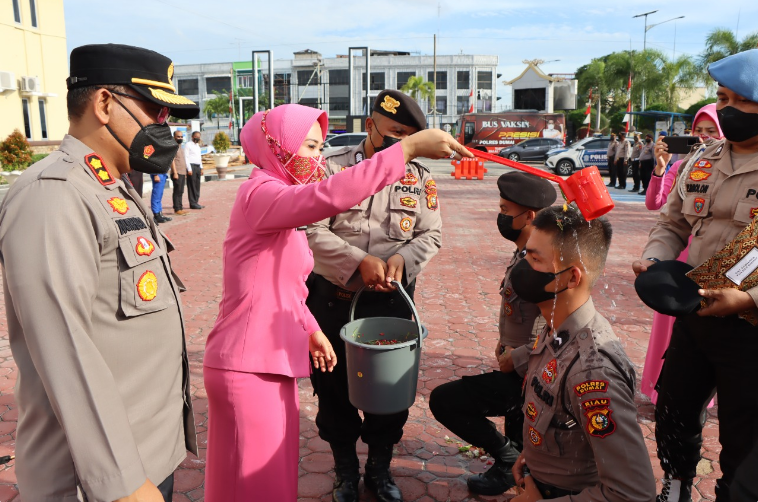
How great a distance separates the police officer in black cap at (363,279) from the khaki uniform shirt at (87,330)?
139 centimetres

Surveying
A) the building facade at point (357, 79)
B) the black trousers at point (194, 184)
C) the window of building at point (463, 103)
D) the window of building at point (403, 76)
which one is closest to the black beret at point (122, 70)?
the black trousers at point (194, 184)

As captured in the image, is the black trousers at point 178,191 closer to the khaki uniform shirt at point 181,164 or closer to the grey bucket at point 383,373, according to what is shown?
the khaki uniform shirt at point 181,164

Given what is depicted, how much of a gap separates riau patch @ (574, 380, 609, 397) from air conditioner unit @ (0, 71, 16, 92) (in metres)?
26.6

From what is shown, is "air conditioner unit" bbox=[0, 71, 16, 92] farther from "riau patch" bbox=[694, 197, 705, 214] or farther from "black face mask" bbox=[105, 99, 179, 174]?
"riau patch" bbox=[694, 197, 705, 214]

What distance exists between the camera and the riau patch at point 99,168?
5.37 feet

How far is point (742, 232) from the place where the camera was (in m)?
2.39

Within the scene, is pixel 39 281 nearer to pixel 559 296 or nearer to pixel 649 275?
pixel 559 296

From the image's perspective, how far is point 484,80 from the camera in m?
76.1

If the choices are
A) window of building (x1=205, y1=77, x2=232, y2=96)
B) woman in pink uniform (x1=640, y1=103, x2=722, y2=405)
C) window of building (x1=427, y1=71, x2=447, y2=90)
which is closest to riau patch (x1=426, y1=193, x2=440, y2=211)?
woman in pink uniform (x1=640, y1=103, x2=722, y2=405)

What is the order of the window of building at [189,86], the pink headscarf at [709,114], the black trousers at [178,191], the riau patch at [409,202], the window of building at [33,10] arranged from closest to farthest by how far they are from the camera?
the riau patch at [409,202], the pink headscarf at [709,114], the black trousers at [178,191], the window of building at [33,10], the window of building at [189,86]

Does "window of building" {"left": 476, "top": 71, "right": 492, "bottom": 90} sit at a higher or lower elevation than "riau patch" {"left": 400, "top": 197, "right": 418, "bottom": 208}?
higher

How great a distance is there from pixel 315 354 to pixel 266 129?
1.01m

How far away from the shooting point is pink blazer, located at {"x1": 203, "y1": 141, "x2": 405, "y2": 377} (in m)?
2.09

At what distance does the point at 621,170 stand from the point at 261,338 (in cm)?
2025
